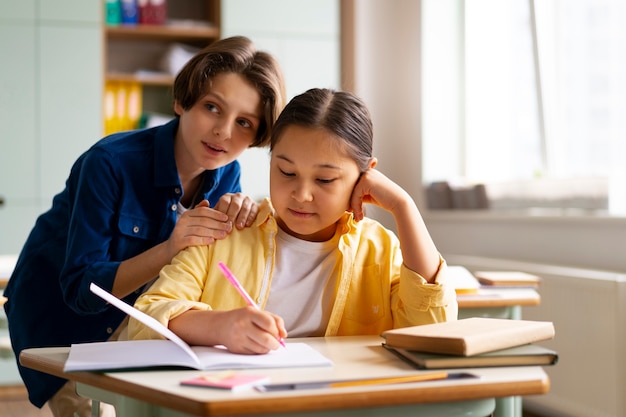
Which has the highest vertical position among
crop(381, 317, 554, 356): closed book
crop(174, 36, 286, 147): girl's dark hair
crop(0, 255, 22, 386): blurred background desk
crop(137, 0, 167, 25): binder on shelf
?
crop(137, 0, 167, 25): binder on shelf

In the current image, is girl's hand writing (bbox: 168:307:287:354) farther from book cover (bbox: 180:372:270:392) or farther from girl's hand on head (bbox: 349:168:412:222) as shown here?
girl's hand on head (bbox: 349:168:412:222)

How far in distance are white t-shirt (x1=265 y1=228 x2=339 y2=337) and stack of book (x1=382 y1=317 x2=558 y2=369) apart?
32 centimetres

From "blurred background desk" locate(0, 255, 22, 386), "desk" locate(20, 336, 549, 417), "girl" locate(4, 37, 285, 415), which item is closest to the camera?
"desk" locate(20, 336, 549, 417)

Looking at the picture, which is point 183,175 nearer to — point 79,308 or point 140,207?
point 140,207

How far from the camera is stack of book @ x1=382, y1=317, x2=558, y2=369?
3.87 feet

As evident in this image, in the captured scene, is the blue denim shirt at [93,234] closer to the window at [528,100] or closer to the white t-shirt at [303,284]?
the white t-shirt at [303,284]

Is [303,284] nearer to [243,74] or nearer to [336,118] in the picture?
[336,118]

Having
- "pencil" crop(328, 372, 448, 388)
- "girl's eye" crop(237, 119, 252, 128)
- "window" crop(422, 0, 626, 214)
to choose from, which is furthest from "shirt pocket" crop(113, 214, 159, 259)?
"window" crop(422, 0, 626, 214)

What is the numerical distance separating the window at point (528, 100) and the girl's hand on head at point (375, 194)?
2.35 meters

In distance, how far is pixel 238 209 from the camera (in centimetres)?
163

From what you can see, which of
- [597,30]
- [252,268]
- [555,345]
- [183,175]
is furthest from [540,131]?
[252,268]

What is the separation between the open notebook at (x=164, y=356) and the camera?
115cm

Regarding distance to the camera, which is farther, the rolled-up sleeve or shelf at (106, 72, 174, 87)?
shelf at (106, 72, 174, 87)

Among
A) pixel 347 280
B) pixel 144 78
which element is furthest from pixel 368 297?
pixel 144 78
